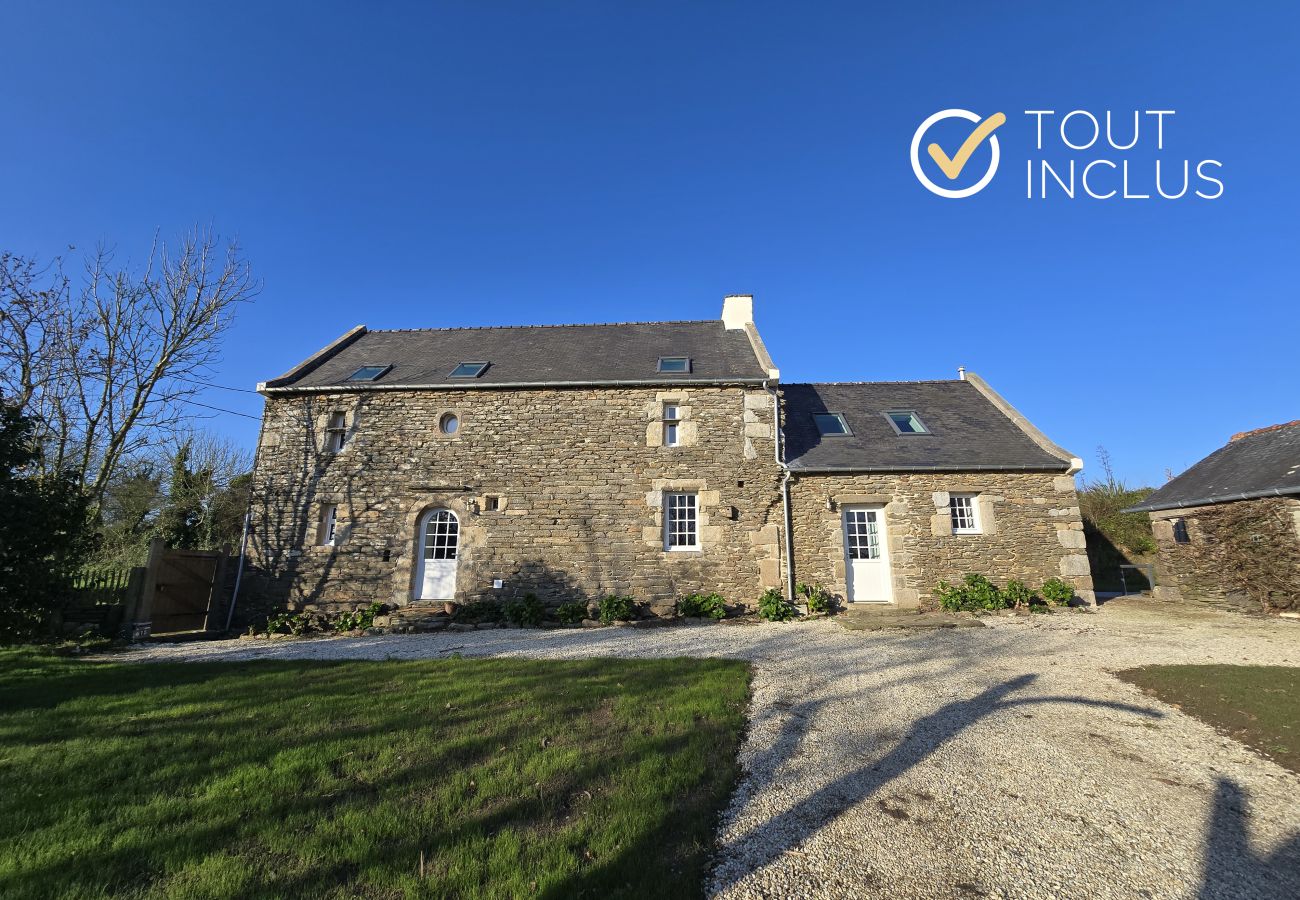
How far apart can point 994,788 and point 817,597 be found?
24.2 feet

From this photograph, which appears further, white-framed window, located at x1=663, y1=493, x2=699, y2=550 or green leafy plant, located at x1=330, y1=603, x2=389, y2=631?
white-framed window, located at x1=663, y1=493, x2=699, y2=550

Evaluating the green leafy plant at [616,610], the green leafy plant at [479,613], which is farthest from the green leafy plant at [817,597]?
the green leafy plant at [479,613]

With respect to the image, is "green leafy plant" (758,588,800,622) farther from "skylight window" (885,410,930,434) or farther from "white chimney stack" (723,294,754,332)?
"white chimney stack" (723,294,754,332)

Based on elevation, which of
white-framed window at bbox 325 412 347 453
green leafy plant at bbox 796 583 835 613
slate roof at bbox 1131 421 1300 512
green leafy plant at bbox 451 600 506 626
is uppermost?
white-framed window at bbox 325 412 347 453

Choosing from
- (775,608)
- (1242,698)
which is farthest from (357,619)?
(1242,698)

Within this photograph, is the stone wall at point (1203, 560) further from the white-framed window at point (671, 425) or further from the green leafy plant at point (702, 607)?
the white-framed window at point (671, 425)

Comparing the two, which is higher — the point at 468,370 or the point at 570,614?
the point at 468,370

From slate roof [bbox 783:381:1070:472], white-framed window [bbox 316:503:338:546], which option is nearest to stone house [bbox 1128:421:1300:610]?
slate roof [bbox 783:381:1070:472]

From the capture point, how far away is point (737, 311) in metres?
15.1

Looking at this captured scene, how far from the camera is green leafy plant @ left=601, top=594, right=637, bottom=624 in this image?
1035cm

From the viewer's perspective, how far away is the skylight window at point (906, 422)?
12.9 metres

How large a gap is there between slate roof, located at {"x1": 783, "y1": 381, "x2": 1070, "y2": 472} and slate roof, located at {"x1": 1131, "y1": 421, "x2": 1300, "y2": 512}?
376 cm

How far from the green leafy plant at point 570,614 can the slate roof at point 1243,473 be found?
46.8 ft

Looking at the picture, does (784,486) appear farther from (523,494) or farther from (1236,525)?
(1236,525)
